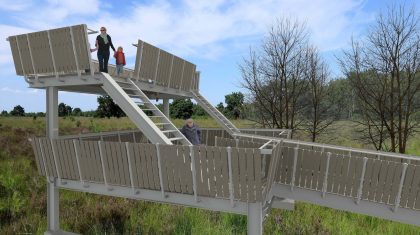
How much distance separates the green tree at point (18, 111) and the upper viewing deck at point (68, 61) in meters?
63.9

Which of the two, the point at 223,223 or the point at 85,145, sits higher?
the point at 85,145

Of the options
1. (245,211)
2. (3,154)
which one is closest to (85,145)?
(245,211)

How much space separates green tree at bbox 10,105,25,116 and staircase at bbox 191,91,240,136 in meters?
63.1

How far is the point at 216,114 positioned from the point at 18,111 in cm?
6550

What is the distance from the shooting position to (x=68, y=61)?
12195mm

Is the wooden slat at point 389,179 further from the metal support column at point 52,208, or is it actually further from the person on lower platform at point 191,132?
the metal support column at point 52,208

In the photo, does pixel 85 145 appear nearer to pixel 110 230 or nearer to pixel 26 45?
pixel 26 45

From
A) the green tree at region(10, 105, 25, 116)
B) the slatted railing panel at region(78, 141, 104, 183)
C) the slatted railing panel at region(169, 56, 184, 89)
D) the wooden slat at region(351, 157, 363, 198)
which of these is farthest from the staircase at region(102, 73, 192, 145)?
the green tree at region(10, 105, 25, 116)

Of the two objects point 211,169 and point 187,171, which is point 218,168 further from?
point 187,171

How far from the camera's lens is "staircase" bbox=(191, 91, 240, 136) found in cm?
1733

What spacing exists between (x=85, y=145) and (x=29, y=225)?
9008 mm

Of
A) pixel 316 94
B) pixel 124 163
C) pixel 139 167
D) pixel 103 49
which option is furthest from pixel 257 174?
pixel 316 94

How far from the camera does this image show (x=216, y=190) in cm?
927

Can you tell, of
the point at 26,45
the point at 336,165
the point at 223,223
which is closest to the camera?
the point at 336,165
